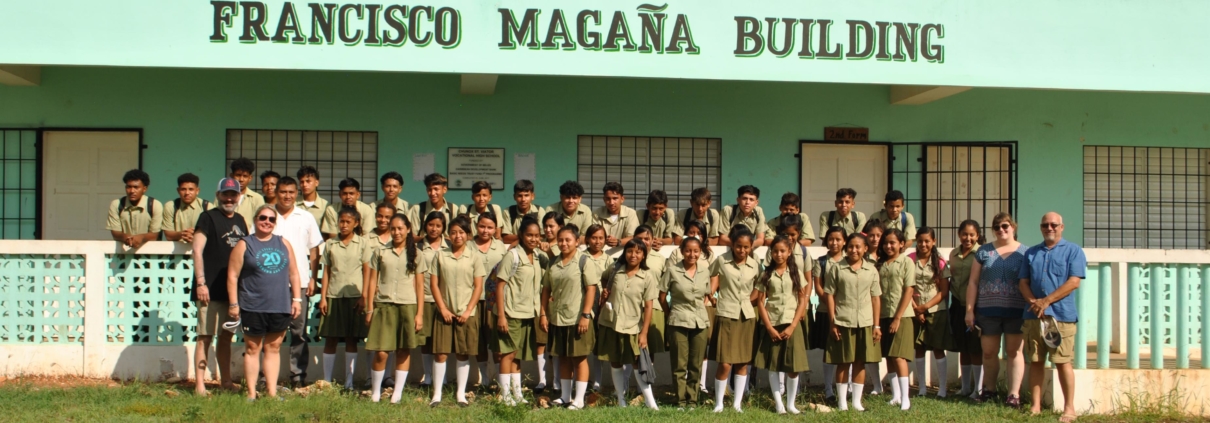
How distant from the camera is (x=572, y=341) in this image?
704cm

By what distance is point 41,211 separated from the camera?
9.71 m

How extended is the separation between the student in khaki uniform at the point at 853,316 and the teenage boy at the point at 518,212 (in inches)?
91.9

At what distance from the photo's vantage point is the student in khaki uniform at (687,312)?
23.0 ft

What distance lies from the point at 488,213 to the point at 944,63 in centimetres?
427

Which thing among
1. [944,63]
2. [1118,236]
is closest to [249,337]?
[944,63]

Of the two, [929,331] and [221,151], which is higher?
[221,151]

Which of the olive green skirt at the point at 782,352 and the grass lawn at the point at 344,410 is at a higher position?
the olive green skirt at the point at 782,352

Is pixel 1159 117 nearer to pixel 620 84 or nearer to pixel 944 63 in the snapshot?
pixel 944 63

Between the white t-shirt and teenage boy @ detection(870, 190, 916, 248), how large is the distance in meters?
4.37

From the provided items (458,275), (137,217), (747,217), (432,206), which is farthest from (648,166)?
(137,217)

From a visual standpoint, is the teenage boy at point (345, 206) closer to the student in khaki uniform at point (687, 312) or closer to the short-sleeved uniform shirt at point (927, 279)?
the student in khaki uniform at point (687, 312)

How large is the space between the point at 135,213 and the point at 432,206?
7.51 feet

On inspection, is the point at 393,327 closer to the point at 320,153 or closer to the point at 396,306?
the point at 396,306

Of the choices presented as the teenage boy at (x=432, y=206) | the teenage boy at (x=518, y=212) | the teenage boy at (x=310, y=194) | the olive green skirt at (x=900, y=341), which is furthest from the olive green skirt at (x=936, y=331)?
the teenage boy at (x=310, y=194)
